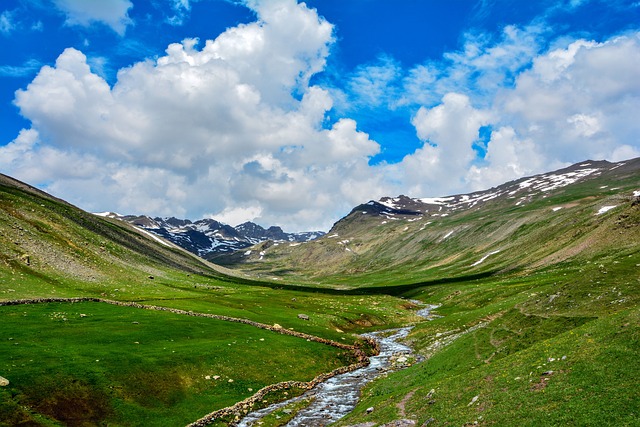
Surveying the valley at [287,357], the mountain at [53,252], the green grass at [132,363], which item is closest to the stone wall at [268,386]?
the valley at [287,357]

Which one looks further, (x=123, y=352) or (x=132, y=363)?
(x=123, y=352)

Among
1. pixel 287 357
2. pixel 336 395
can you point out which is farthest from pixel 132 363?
pixel 336 395

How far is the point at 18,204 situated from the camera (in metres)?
126

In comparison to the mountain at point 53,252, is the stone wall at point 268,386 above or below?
below

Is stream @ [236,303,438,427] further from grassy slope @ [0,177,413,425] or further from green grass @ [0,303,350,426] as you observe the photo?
grassy slope @ [0,177,413,425]

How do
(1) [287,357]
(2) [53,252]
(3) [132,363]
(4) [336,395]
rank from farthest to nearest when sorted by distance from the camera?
(2) [53,252] < (1) [287,357] < (4) [336,395] < (3) [132,363]

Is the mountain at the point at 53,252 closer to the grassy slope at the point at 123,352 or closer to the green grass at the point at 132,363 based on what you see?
the grassy slope at the point at 123,352

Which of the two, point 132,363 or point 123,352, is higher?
point 123,352

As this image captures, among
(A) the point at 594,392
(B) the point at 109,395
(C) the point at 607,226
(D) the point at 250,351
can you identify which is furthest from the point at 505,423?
(C) the point at 607,226

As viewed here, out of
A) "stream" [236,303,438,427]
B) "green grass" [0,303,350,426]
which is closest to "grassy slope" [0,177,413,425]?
"green grass" [0,303,350,426]

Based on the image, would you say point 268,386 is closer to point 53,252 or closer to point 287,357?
point 287,357

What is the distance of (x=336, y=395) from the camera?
4484 cm

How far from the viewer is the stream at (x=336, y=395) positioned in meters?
37.6

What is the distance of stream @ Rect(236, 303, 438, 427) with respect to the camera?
37.6 m
